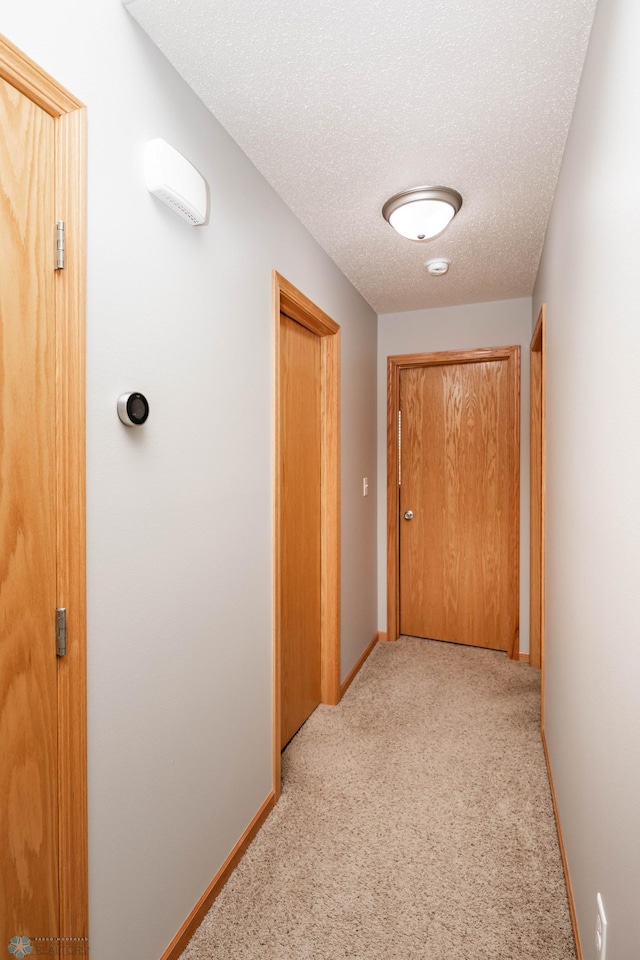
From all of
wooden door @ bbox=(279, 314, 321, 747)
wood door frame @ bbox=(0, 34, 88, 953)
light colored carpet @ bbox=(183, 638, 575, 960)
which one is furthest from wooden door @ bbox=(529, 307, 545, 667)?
wood door frame @ bbox=(0, 34, 88, 953)

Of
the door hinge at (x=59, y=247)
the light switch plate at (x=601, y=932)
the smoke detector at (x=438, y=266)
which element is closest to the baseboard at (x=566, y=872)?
the light switch plate at (x=601, y=932)

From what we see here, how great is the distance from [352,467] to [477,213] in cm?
155

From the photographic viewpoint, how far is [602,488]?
1.13m

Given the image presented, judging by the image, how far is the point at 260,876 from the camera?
1700 millimetres

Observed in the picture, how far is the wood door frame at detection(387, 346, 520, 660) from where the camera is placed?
354cm

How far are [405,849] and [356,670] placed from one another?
1.50 metres

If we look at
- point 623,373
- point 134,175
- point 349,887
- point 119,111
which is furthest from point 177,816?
point 119,111

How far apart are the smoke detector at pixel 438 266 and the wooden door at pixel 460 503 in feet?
3.18

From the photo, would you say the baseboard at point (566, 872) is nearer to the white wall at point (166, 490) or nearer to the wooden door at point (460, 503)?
the white wall at point (166, 490)

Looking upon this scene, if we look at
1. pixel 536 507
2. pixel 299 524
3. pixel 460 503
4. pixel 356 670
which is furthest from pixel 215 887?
pixel 460 503

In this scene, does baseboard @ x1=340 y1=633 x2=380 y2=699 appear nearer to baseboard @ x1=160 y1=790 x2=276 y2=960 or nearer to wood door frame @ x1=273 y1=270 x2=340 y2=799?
wood door frame @ x1=273 y1=270 x2=340 y2=799

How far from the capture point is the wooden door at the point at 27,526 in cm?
95

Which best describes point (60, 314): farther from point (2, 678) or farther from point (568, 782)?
point (568, 782)

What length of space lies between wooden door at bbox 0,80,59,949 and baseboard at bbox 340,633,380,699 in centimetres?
212
